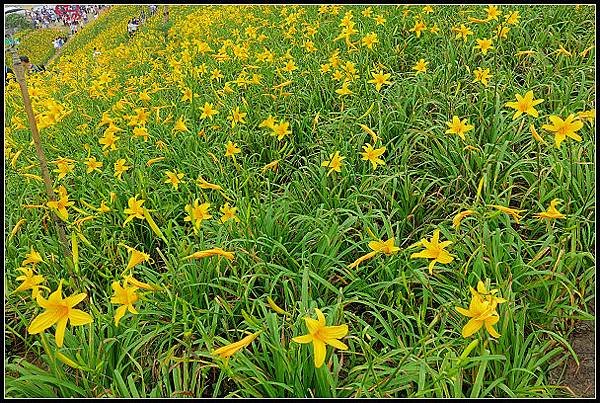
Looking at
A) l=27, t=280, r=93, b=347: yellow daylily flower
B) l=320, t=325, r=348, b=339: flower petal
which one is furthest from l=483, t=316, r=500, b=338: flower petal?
l=27, t=280, r=93, b=347: yellow daylily flower

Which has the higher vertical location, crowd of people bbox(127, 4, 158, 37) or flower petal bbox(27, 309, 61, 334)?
crowd of people bbox(127, 4, 158, 37)

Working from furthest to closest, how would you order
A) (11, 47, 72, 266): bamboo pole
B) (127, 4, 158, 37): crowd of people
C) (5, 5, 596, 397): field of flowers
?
(127, 4, 158, 37): crowd of people → (11, 47, 72, 266): bamboo pole → (5, 5, 596, 397): field of flowers

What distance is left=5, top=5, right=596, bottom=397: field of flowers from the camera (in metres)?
1.67

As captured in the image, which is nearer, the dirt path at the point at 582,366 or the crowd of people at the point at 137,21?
the dirt path at the point at 582,366

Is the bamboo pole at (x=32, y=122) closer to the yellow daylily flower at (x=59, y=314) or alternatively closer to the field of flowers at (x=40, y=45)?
the yellow daylily flower at (x=59, y=314)

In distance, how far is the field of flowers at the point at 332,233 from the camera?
1674 mm

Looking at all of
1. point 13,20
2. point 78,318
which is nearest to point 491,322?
point 78,318

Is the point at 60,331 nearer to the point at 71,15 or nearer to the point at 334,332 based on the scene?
the point at 334,332

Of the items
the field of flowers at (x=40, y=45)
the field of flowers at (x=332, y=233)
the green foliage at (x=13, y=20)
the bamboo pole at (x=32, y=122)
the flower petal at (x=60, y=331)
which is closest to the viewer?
the flower petal at (x=60, y=331)

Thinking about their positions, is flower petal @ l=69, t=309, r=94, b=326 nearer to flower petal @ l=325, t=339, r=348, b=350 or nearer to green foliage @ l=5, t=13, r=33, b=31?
flower petal @ l=325, t=339, r=348, b=350

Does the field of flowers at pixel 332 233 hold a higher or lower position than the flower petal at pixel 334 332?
lower

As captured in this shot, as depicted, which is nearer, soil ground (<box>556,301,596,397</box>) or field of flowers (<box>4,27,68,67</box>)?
soil ground (<box>556,301,596,397</box>)

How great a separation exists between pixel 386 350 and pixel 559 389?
0.55 metres

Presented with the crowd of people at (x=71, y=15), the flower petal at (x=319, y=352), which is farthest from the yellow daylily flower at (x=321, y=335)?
the crowd of people at (x=71, y=15)
